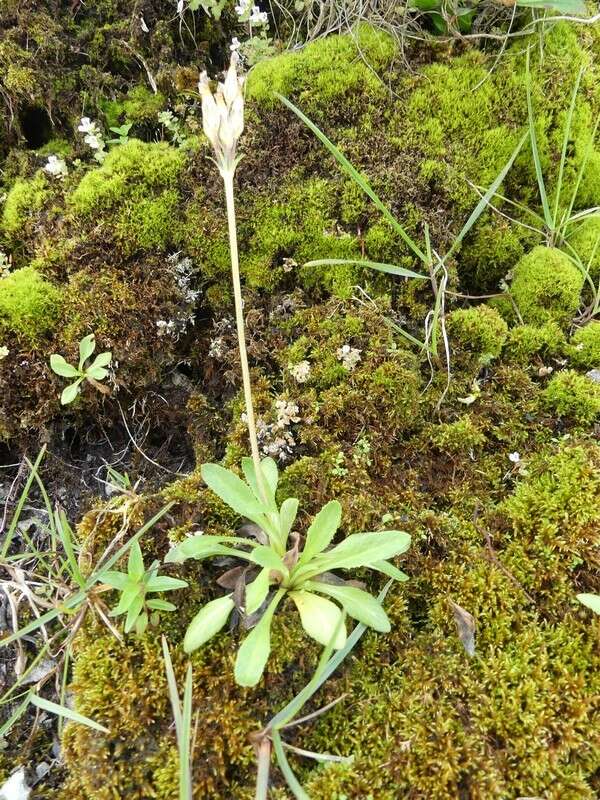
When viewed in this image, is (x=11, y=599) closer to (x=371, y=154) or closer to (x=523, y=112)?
(x=371, y=154)

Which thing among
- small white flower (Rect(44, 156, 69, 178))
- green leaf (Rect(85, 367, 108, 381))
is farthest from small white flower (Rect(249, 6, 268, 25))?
green leaf (Rect(85, 367, 108, 381))

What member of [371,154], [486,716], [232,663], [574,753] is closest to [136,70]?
[371,154]

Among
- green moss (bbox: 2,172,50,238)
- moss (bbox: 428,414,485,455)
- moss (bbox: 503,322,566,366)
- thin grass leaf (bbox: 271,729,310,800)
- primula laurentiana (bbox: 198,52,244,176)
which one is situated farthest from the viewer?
green moss (bbox: 2,172,50,238)

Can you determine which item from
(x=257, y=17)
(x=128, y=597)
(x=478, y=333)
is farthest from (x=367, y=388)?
(x=257, y=17)

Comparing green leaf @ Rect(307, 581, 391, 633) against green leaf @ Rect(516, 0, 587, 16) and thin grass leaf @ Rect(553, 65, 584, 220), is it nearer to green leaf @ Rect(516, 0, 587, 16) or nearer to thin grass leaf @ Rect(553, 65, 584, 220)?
thin grass leaf @ Rect(553, 65, 584, 220)

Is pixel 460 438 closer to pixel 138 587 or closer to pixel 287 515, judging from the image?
pixel 287 515

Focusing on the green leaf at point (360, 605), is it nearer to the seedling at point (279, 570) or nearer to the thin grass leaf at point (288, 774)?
the seedling at point (279, 570)
